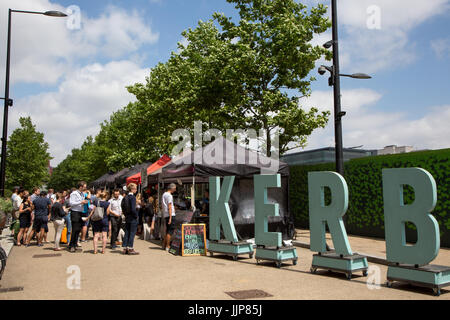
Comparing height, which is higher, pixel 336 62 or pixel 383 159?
pixel 336 62

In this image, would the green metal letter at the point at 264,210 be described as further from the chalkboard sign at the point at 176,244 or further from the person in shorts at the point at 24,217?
the person in shorts at the point at 24,217

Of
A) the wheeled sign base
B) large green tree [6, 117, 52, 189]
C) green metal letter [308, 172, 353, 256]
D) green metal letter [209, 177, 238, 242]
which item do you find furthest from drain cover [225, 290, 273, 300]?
large green tree [6, 117, 52, 189]

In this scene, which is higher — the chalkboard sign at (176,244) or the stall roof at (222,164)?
the stall roof at (222,164)

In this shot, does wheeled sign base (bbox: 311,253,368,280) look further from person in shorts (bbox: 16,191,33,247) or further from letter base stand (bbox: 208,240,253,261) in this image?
person in shorts (bbox: 16,191,33,247)

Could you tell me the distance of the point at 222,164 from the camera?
12.0 metres

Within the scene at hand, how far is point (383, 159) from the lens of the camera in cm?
1336

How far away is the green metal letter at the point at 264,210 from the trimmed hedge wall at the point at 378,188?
17.5 feet

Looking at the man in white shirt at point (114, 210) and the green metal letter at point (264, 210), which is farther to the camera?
the man in white shirt at point (114, 210)

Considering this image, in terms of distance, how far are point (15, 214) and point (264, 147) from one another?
10.5 metres

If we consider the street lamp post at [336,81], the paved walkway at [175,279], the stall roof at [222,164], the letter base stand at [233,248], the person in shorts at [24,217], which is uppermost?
the street lamp post at [336,81]

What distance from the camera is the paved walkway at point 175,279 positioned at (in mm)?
6059

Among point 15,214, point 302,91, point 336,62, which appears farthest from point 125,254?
point 302,91

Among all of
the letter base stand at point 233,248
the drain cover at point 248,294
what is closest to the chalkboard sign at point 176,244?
the letter base stand at point 233,248
